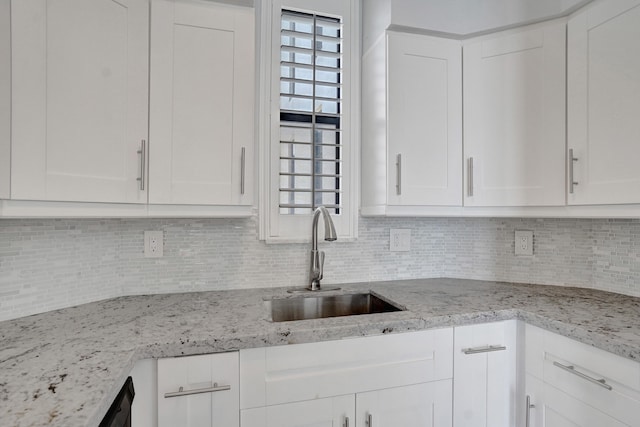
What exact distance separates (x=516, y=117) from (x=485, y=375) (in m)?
A: 1.11

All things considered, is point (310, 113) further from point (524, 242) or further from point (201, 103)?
point (524, 242)

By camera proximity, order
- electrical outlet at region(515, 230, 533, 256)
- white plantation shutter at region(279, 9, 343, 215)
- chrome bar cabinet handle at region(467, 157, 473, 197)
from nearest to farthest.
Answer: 1. chrome bar cabinet handle at region(467, 157, 473, 197)
2. white plantation shutter at region(279, 9, 343, 215)
3. electrical outlet at region(515, 230, 533, 256)

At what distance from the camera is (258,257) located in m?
1.67

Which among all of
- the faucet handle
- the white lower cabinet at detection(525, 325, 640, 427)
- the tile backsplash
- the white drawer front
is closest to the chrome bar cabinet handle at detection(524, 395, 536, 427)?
the white lower cabinet at detection(525, 325, 640, 427)

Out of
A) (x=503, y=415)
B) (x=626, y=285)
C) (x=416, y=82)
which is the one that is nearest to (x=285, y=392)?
(x=503, y=415)

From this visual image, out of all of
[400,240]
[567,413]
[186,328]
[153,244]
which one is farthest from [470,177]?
[153,244]

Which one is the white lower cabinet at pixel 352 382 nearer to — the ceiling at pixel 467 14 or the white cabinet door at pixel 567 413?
the white cabinet door at pixel 567 413

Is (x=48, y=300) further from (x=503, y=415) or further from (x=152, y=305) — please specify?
(x=503, y=415)

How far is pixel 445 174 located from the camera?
1.58 metres

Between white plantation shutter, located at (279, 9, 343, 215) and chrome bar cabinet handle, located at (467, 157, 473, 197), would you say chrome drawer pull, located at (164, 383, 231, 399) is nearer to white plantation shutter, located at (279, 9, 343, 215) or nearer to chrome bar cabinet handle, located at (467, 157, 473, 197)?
white plantation shutter, located at (279, 9, 343, 215)

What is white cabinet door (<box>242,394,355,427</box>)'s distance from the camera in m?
1.05

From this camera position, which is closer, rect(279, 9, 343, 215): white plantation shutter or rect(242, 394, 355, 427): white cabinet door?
rect(242, 394, 355, 427): white cabinet door

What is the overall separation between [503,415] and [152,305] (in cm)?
145

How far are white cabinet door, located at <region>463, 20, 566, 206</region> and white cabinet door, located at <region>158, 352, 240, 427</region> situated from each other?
1269 millimetres
